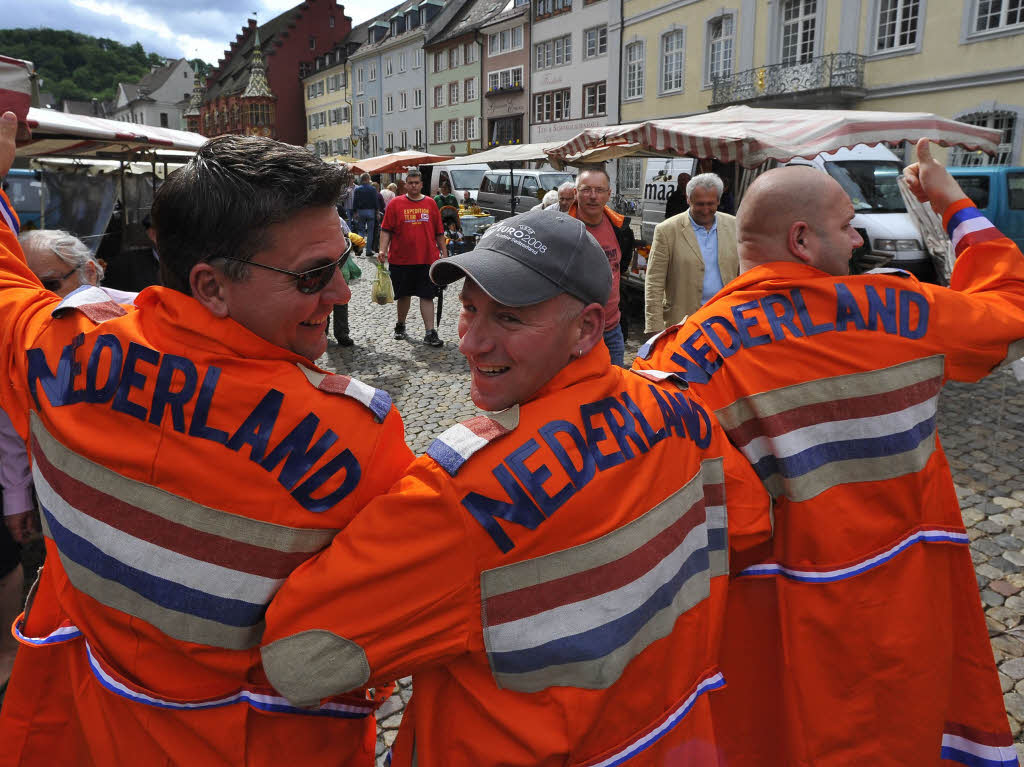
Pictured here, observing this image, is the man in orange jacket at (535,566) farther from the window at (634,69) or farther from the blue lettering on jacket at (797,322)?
the window at (634,69)

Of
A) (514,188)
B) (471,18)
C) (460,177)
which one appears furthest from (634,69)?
(471,18)

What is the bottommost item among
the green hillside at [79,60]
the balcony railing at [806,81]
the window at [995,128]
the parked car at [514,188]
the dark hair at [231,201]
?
the dark hair at [231,201]

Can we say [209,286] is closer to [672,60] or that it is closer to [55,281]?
[55,281]

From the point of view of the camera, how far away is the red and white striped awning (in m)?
8.10

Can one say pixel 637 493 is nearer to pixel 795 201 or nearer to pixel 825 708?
pixel 825 708

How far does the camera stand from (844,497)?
6.20ft

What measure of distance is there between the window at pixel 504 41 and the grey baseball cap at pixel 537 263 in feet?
141

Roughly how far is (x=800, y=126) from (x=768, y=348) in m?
7.85

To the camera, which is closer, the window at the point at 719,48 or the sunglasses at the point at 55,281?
the sunglasses at the point at 55,281

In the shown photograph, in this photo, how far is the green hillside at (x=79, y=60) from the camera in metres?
96.4

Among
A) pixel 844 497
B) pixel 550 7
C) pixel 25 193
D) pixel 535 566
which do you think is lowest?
pixel 844 497

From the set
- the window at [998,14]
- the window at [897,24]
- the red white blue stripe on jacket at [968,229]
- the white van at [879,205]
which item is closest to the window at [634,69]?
the window at [897,24]

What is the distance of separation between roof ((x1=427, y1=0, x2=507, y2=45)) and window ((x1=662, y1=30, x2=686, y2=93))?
1637 cm

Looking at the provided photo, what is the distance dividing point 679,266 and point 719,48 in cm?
2545
